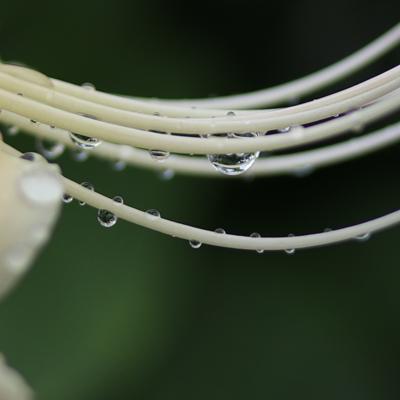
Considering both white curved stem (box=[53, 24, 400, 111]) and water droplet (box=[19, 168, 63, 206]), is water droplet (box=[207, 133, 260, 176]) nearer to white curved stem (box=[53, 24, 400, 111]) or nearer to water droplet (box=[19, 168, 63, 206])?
white curved stem (box=[53, 24, 400, 111])

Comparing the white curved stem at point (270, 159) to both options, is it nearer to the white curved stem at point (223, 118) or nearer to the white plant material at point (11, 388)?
the white curved stem at point (223, 118)

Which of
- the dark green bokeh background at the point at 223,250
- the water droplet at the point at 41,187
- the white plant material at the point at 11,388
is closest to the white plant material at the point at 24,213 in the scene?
the water droplet at the point at 41,187

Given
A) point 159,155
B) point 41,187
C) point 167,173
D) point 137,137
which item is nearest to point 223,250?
point 167,173

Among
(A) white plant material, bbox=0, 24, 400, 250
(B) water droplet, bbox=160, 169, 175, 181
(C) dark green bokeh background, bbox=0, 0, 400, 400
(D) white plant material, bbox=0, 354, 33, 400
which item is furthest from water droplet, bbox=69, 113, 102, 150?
(C) dark green bokeh background, bbox=0, 0, 400, 400

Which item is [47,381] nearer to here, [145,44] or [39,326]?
[39,326]

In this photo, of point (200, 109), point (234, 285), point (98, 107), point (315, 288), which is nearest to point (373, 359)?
point (315, 288)

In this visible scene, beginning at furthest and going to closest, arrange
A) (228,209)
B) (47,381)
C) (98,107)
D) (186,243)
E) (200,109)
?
(228,209) < (186,243) < (47,381) < (200,109) < (98,107)
